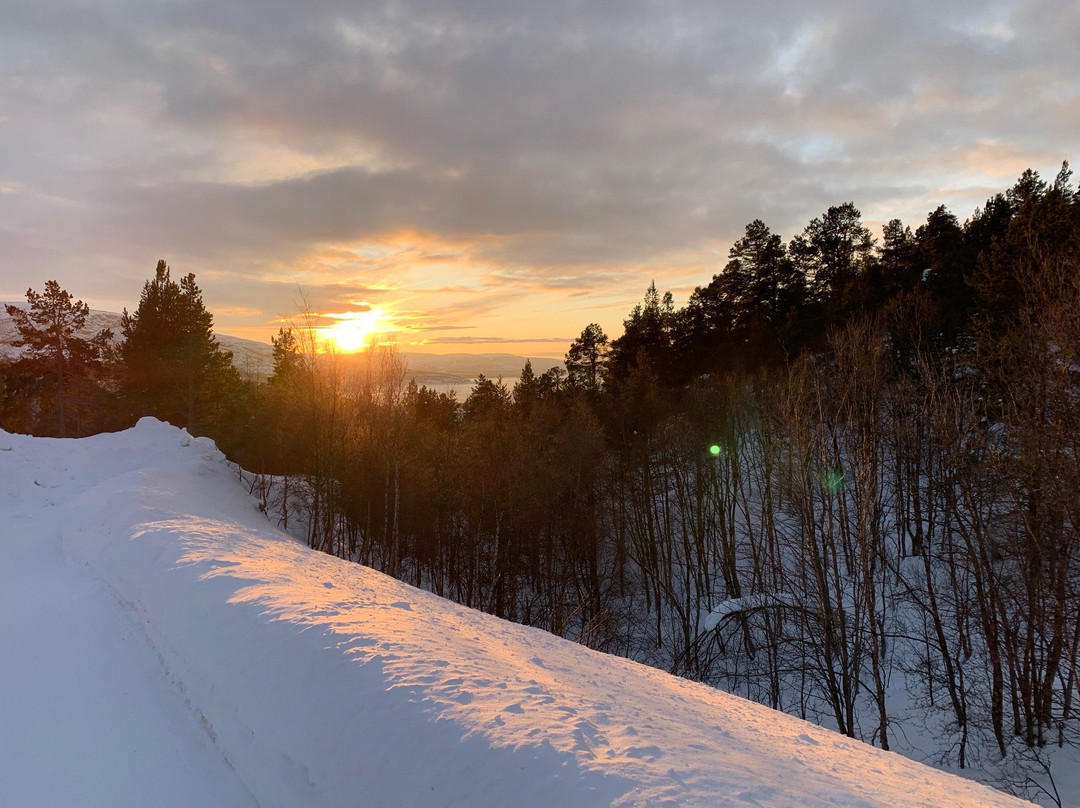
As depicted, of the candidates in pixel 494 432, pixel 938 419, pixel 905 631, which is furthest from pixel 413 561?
pixel 938 419

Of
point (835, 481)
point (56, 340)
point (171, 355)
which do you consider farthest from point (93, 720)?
point (56, 340)

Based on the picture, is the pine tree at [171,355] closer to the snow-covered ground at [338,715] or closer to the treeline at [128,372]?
the treeline at [128,372]

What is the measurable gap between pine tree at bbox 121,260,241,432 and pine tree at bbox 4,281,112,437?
5.64 m

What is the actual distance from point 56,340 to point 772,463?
137 feet

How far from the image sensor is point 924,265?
3509 cm

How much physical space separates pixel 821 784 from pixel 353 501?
2955cm

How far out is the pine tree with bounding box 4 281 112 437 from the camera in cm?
3328

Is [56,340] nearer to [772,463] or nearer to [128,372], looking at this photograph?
[128,372]

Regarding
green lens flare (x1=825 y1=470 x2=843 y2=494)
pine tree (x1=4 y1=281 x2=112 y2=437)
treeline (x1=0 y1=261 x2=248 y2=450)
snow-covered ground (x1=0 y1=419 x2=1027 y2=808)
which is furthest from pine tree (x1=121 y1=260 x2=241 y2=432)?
green lens flare (x1=825 y1=470 x2=843 y2=494)

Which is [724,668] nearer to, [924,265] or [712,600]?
[712,600]

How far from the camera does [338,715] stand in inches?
187

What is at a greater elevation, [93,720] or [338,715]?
[338,715]

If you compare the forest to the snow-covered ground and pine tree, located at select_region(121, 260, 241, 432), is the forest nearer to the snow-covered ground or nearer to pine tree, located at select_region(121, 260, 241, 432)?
pine tree, located at select_region(121, 260, 241, 432)

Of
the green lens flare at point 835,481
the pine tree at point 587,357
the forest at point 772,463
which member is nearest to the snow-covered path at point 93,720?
the forest at point 772,463
